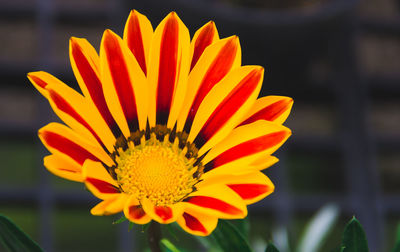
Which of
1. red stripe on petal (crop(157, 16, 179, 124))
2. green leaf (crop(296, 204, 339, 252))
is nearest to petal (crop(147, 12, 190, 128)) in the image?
red stripe on petal (crop(157, 16, 179, 124))

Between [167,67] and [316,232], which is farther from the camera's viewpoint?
[316,232]

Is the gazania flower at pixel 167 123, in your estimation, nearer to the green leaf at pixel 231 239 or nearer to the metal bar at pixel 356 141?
the green leaf at pixel 231 239

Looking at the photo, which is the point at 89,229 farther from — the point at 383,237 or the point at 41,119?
the point at 383,237

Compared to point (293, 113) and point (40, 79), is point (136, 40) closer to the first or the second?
point (40, 79)

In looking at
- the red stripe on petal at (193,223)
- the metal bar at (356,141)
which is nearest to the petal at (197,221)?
the red stripe on petal at (193,223)

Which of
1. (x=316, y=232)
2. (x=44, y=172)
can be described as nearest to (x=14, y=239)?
(x=316, y=232)
